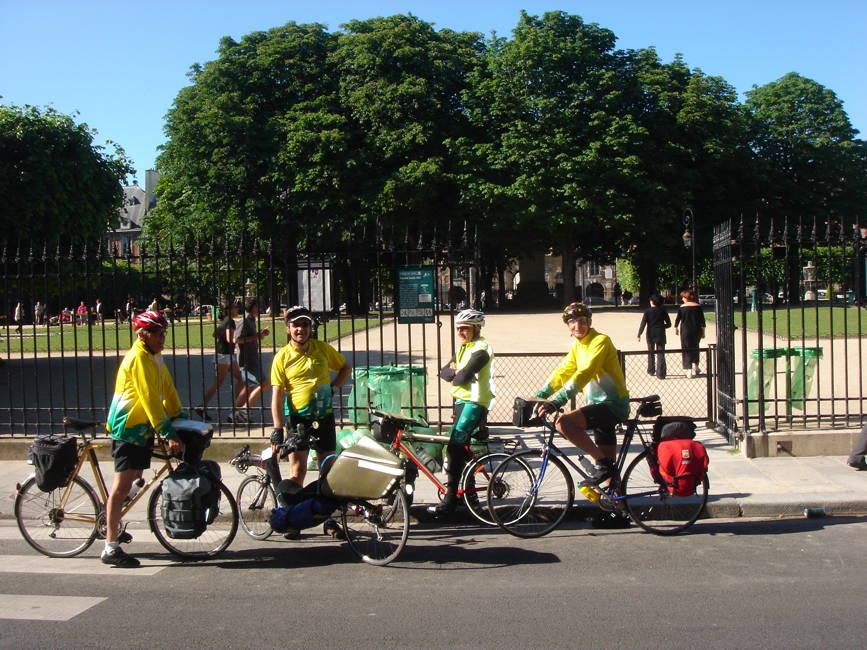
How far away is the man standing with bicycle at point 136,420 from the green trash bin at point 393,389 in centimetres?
389

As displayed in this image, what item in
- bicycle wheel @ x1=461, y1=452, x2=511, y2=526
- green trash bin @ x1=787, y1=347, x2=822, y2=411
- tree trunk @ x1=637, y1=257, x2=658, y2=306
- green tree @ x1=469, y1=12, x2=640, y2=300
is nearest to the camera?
bicycle wheel @ x1=461, y1=452, x2=511, y2=526

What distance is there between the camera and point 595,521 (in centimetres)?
760

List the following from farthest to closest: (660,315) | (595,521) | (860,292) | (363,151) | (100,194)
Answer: (363,151)
(100,194)
(660,315)
(860,292)
(595,521)

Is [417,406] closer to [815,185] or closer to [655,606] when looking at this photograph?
[655,606]

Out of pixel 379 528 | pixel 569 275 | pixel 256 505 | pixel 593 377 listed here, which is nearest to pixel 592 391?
pixel 593 377

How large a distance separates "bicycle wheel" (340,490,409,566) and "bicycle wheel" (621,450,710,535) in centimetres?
193

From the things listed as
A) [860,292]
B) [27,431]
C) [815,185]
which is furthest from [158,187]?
[860,292]

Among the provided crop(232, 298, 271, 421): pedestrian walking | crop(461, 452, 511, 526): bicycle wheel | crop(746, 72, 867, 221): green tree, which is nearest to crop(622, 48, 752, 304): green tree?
crop(746, 72, 867, 221): green tree

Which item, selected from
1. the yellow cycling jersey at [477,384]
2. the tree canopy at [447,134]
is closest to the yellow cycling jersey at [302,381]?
the yellow cycling jersey at [477,384]

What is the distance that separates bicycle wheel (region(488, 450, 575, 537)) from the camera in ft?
23.4

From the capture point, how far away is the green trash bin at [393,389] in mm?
10297

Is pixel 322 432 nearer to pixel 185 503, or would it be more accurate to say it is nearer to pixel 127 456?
pixel 185 503

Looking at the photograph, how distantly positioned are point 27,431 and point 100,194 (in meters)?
10.1

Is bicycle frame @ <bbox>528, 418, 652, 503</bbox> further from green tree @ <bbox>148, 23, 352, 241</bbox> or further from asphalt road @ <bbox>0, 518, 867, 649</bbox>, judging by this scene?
green tree @ <bbox>148, 23, 352, 241</bbox>
